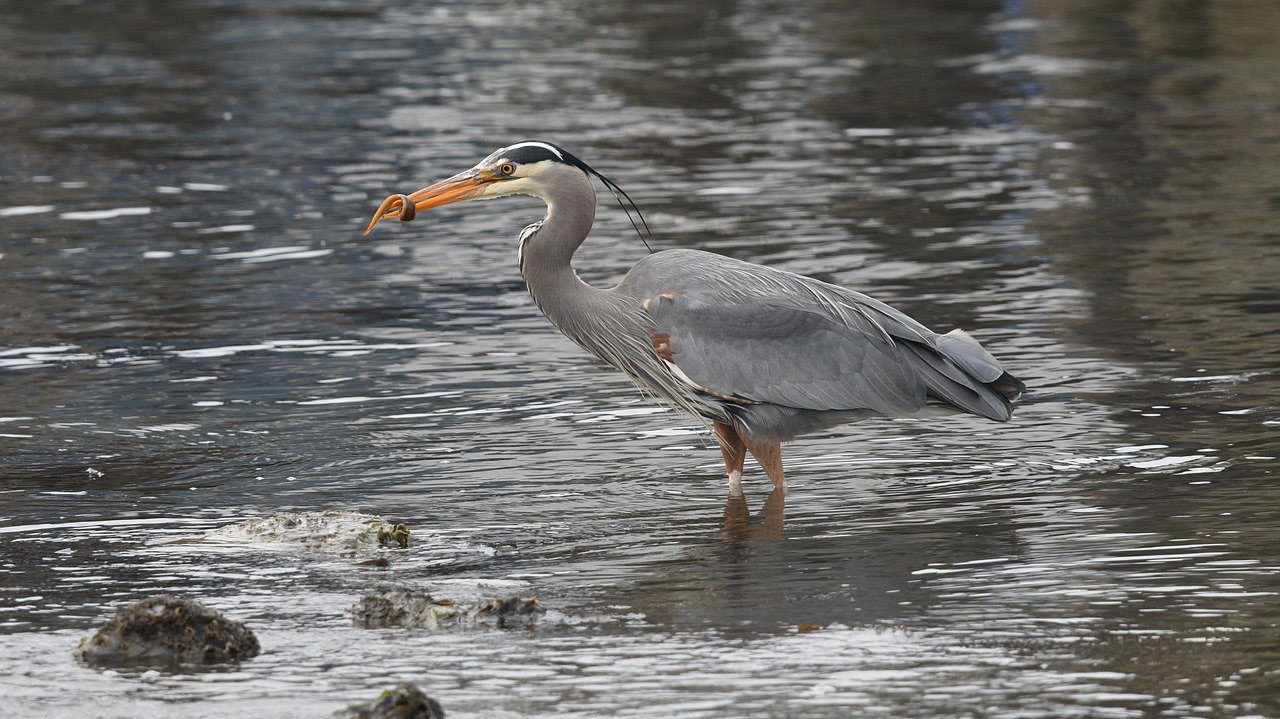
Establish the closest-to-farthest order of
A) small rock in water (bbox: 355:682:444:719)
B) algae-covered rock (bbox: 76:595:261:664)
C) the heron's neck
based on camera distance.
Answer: small rock in water (bbox: 355:682:444:719) < algae-covered rock (bbox: 76:595:261:664) < the heron's neck

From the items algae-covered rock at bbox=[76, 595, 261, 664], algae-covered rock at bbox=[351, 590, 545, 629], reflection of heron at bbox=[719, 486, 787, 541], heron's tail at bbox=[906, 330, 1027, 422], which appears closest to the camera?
algae-covered rock at bbox=[76, 595, 261, 664]

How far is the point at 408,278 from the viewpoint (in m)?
14.1

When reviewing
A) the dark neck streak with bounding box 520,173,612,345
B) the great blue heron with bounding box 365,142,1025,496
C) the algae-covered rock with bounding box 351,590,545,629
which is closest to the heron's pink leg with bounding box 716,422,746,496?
the great blue heron with bounding box 365,142,1025,496

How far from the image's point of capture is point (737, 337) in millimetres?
8820

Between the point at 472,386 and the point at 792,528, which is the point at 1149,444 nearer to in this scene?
the point at 792,528

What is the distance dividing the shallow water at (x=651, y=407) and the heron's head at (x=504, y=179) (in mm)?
1318

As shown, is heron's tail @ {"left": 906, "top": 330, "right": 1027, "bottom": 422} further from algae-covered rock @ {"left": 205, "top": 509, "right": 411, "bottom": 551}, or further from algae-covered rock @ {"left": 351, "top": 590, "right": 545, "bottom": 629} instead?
algae-covered rock @ {"left": 351, "top": 590, "right": 545, "bottom": 629}

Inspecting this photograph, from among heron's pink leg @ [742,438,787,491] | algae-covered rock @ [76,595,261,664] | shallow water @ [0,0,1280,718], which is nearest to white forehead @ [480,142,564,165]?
shallow water @ [0,0,1280,718]

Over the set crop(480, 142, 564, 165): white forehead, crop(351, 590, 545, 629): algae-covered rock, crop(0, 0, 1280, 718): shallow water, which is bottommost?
crop(0, 0, 1280, 718): shallow water

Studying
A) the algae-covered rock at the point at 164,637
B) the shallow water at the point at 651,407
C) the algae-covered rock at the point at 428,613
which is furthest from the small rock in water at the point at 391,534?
the algae-covered rock at the point at 164,637

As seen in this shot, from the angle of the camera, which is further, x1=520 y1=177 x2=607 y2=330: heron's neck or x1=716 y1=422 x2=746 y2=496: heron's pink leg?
x1=520 y1=177 x2=607 y2=330: heron's neck

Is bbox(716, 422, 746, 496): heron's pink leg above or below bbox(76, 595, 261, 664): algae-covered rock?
below

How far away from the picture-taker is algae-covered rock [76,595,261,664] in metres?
6.27

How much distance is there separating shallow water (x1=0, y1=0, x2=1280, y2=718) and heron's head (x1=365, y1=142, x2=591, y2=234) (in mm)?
1318
